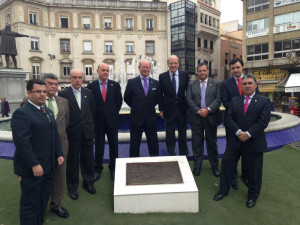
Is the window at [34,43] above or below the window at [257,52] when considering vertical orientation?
above

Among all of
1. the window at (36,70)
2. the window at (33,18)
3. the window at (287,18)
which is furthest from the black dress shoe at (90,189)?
the window at (33,18)

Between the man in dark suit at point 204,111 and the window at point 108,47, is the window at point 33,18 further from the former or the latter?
A: the man in dark suit at point 204,111

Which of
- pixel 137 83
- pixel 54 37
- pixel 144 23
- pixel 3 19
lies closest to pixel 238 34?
pixel 144 23

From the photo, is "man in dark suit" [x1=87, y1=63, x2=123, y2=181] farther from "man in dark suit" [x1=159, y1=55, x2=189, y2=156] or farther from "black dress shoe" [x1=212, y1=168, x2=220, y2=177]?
"black dress shoe" [x1=212, y1=168, x2=220, y2=177]

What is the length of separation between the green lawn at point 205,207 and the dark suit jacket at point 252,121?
0.83m

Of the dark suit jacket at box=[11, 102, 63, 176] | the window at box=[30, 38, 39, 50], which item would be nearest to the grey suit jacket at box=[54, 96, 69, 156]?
the dark suit jacket at box=[11, 102, 63, 176]

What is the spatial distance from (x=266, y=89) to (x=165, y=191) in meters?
27.9

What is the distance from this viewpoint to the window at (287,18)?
25.4 metres

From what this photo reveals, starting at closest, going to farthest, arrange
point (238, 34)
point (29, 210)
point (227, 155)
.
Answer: point (29, 210), point (227, 155), point (238, 34)

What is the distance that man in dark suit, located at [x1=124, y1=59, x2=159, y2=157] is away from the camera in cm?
456

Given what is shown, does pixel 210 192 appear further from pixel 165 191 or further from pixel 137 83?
pixel 137 83

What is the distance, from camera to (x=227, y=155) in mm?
3738

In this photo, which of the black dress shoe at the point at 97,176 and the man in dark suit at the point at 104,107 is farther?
the black dress shoe at the point at 97,176

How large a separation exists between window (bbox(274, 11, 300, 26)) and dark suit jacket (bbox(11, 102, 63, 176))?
29.7 meters
